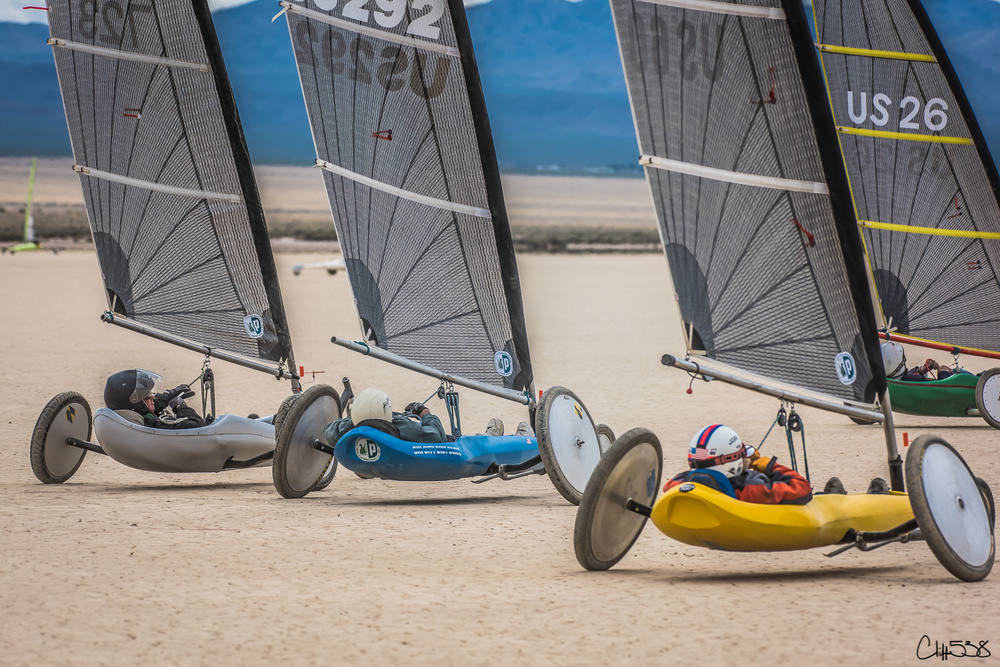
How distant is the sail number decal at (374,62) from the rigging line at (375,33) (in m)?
0.06

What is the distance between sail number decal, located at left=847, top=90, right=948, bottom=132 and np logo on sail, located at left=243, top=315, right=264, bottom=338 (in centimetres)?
799

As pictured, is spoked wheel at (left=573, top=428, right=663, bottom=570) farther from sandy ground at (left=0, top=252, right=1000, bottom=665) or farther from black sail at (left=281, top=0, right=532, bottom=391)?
black sail at (left=281, top=0, right=532, bottom=391)

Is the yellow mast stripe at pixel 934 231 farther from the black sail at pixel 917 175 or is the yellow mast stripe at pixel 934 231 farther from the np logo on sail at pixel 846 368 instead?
the np logo on sail at pixel 846 368

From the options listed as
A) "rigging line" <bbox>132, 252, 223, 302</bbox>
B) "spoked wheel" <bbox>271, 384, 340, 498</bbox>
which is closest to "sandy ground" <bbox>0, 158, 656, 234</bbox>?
"rigging line" <bbox>132, 252, 223, 302</bbox>

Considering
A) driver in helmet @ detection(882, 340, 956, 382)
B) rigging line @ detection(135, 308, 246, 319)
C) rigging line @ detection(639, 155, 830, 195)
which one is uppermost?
rigging line @ detection(639, 155, 830, 195)

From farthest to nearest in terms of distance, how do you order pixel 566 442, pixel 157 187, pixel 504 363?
pixel 157 187 < pixel 504 363 < pixel 566 442

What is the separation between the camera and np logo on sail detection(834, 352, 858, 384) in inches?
341

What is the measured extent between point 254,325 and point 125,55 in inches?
120

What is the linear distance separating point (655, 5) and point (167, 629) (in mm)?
5471

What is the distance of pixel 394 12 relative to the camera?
12.4m

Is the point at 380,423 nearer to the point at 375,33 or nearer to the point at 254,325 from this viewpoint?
the point at 254,325
